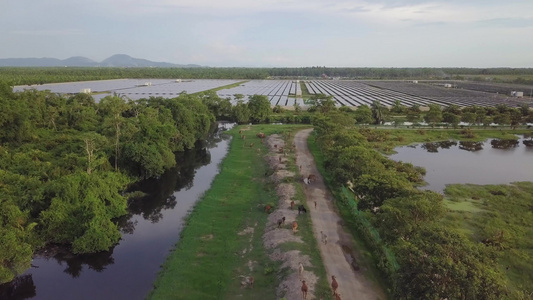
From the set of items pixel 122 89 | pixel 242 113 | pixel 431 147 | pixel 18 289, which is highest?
pixel 122 89

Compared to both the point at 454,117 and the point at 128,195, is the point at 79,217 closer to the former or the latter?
the point at 128,195

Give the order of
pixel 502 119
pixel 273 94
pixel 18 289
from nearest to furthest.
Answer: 1. pixel 18 289
2. pixel 502 119
3. pixel 273 94

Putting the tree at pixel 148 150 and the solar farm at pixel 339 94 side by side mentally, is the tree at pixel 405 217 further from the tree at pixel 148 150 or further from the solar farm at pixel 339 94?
the solar farm at pixel 339 94

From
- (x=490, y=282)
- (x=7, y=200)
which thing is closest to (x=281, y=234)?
(x=490, y=282)

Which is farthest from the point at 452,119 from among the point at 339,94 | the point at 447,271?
the point at 339,94

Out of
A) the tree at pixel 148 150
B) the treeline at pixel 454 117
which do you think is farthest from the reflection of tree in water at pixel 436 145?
the tree at pixel 148 150

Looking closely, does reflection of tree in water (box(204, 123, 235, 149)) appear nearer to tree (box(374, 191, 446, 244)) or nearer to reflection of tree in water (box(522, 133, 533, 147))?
tree (box(374, 191, 446, 244))

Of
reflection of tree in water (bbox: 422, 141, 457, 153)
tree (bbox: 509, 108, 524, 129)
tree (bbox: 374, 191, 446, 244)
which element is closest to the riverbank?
tree (bbox: 374, 191, 446, 244)
